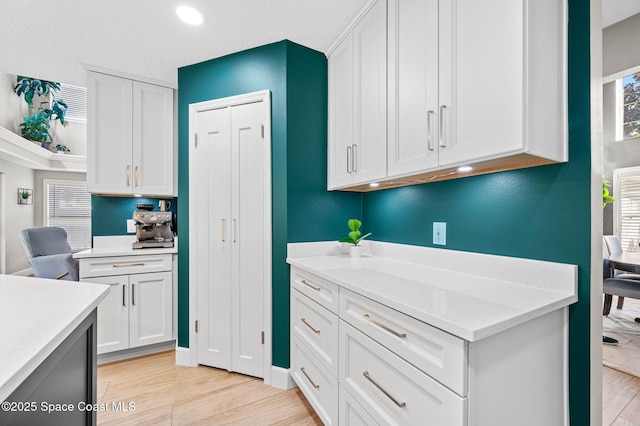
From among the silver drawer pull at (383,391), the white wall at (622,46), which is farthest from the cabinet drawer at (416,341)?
the white wall at (622,46)

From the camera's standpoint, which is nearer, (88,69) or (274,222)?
(274,222)

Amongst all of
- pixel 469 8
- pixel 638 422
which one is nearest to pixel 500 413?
pixel 469 8

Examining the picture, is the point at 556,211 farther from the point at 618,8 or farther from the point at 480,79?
the point at 618,8

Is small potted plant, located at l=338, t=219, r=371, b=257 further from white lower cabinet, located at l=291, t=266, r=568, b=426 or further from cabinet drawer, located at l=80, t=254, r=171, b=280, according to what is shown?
cabinet drawer, located at l=80, t=254, r=171, b=280

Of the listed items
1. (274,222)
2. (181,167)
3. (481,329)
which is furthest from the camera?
(181,167)

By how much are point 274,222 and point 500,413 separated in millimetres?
1631

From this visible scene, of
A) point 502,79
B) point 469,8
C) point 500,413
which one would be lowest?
point 500,413

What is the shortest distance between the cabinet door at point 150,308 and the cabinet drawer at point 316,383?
1.36m

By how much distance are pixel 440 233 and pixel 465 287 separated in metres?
0.48

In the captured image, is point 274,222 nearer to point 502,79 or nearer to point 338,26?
point 338,26

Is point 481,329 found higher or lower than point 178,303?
higher

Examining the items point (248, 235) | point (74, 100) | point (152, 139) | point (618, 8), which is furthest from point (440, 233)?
point (74, 100)

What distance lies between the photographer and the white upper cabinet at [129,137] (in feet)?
8.34

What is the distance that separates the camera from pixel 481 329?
77cm
